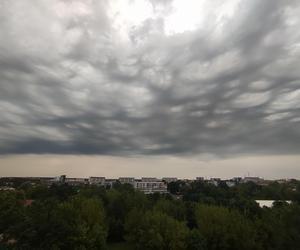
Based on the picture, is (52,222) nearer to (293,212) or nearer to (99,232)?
(99,232)

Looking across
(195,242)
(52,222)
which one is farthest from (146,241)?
(52,222)

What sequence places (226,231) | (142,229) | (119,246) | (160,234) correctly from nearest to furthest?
(160,234), (226,231), (142,229), (119,246)

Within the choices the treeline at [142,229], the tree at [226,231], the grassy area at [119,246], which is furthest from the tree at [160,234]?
the grassy area at [119,246]

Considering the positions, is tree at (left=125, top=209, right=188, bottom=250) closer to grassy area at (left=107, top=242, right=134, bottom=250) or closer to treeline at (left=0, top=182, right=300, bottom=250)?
treeline at (left=0, top=182, right=300, bottom=250)

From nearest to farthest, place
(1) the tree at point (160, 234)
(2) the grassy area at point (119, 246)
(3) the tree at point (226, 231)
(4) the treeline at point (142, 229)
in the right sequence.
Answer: (4) the treeline at point (142, 229) < (1) the tree at point (160, 234) < (3) the tree at point (226, 231) < (2) the grassy area at point (119, 246)

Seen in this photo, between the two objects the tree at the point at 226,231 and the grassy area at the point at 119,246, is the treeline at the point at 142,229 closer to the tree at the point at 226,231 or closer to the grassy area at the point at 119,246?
the tree at the point at 226,231

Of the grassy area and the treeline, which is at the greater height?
the treeline

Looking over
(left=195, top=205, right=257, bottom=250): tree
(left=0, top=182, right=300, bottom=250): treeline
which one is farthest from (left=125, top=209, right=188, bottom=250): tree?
(left=195, top=205, right=257, bottom=250): tree

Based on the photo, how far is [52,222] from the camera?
33344 mm

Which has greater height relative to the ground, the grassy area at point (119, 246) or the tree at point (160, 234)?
the tree at point (160, 234)

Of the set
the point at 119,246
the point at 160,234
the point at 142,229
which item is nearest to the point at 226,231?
the point at 160,234

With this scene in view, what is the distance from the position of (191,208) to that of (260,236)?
21.3 meters

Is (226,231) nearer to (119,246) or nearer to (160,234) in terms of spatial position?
(160,234)

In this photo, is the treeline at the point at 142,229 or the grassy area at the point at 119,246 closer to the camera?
the treeline at the point at 142,229
